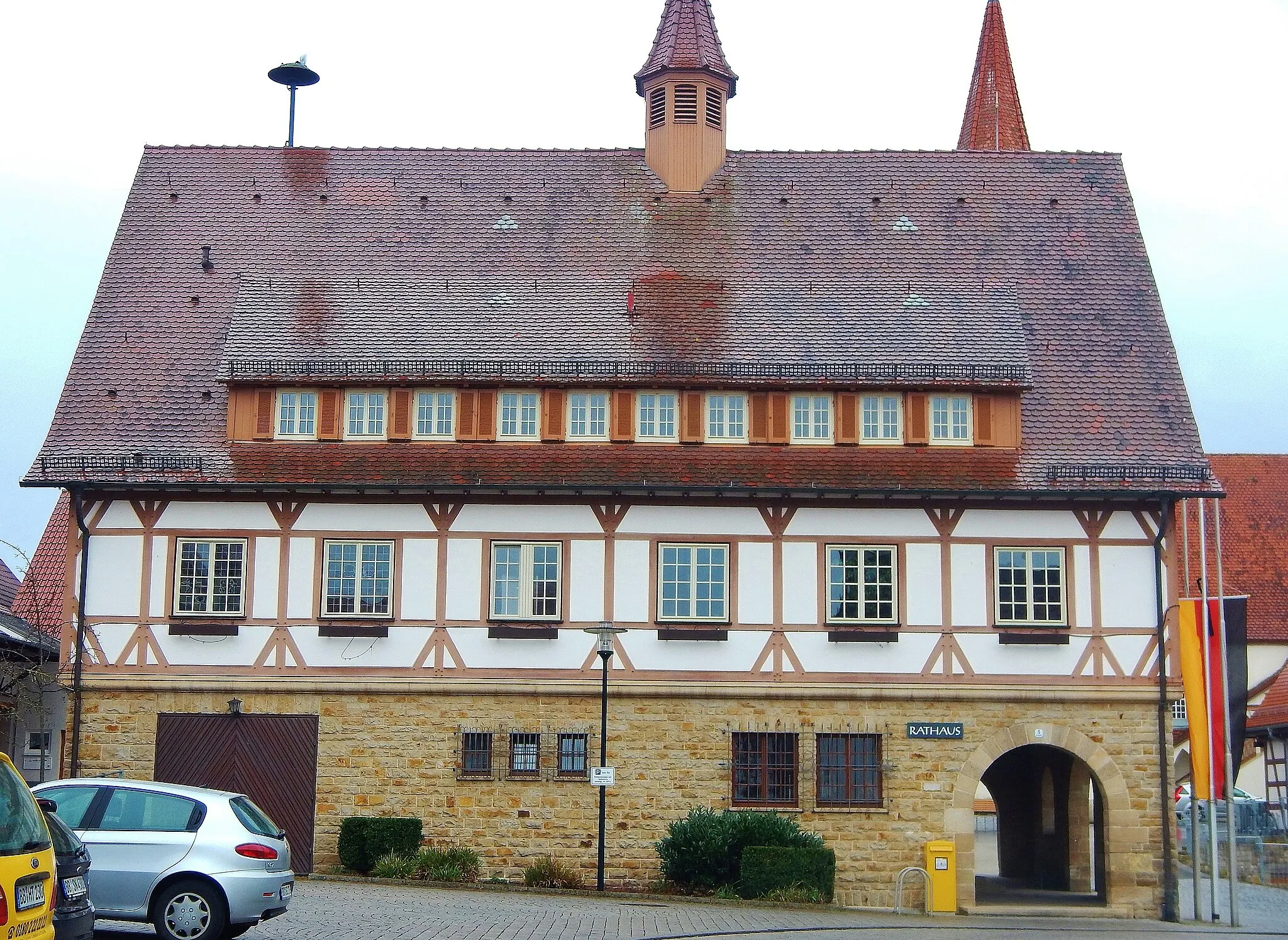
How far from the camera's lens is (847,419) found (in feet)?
89.9

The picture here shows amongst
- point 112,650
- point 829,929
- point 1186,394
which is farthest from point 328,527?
point 1186,394

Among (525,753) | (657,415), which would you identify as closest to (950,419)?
(657,415)

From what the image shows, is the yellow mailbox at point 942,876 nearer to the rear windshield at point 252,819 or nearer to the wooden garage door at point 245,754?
the wooden garage door at point 245,754

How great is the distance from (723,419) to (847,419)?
2049mm

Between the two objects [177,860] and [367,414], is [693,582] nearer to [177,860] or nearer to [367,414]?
[367,414]

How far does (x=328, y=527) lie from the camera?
26484mm

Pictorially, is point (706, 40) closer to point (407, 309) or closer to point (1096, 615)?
point (407, 309)

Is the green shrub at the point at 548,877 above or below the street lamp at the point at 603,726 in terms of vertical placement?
below

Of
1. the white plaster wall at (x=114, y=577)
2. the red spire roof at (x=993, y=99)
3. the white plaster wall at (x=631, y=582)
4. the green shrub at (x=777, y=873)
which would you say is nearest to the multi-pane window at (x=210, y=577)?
the white plaster wall at (x=114, y=577)

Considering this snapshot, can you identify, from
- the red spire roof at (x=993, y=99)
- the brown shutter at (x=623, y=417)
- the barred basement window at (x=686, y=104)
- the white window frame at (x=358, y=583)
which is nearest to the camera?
the white window frame at (x=358, y=583)

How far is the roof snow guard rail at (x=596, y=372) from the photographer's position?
27328 mm

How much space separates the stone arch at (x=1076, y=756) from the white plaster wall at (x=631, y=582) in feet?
18.4

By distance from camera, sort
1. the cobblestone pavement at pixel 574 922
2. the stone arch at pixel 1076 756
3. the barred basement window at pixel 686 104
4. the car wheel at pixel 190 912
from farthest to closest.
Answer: the barred basement window at pixel 686 104 → the stone arch at pixel 1076 756 → the cobblestone pavement at pixel 574 922 → the car wheel at pixel 190 912

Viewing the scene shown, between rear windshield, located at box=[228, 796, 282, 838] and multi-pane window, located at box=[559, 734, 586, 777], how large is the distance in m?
9.17
